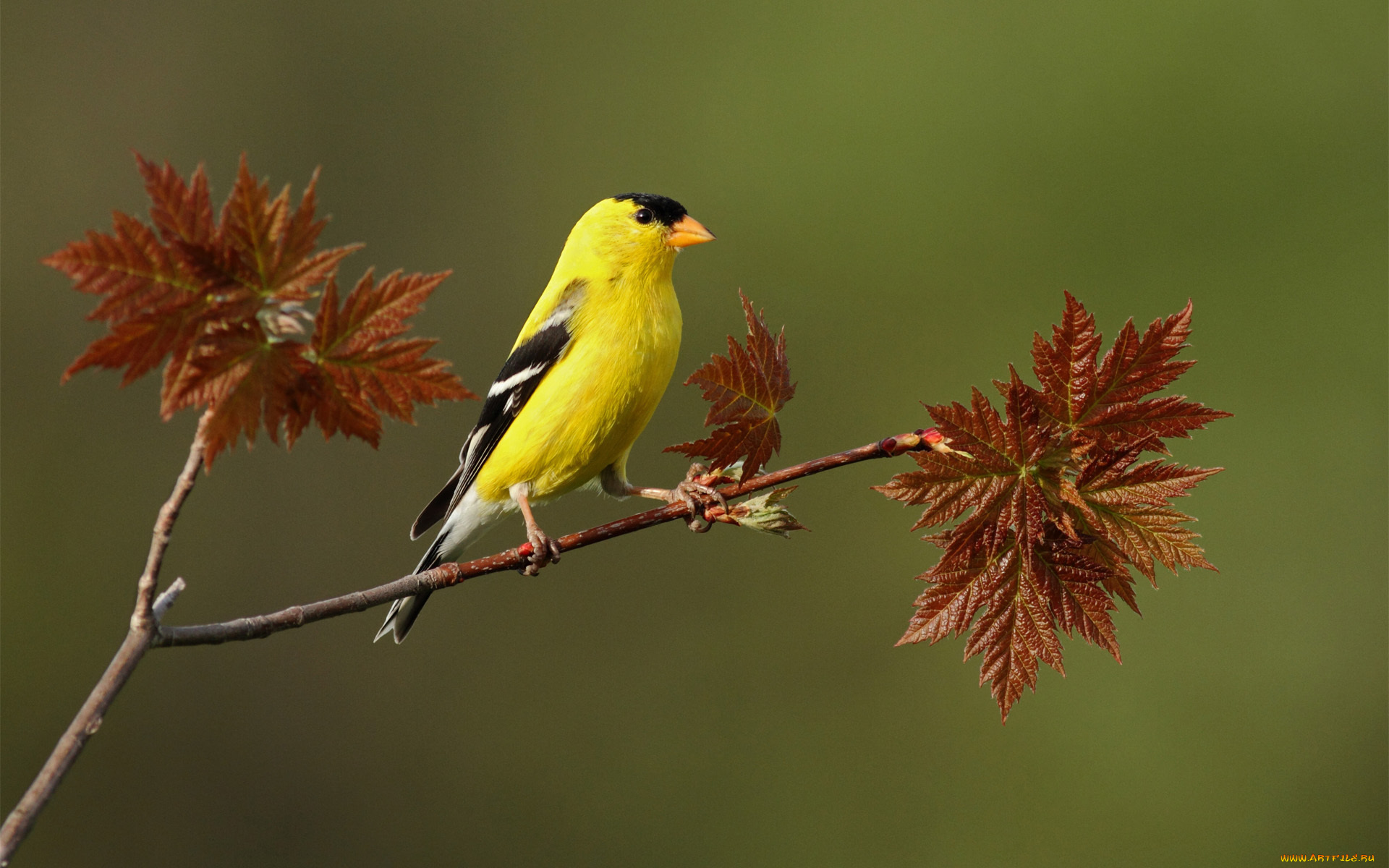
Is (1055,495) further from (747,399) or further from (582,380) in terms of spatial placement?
(582,380)

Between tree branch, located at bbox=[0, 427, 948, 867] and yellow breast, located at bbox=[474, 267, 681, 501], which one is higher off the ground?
yellow breast, located at bbox=[474, 267, 681, 501]

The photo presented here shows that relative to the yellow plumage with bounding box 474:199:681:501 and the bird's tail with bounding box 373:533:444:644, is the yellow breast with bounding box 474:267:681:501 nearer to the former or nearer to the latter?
the yellow plumage with bounding box 474:199:681:501

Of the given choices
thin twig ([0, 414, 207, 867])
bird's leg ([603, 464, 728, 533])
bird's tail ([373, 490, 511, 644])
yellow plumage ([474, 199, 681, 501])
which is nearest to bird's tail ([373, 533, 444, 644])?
bird's tail ([373, 490, 511, 644])

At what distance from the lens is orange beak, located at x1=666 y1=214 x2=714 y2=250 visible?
2.65 meters

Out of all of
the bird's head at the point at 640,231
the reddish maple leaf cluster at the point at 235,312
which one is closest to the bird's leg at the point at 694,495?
the reddish maple leaf cluster at the point at 235,312

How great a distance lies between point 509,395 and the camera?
264 centimetres

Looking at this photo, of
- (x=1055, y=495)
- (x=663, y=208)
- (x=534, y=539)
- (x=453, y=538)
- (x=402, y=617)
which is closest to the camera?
(x=1055, y=495)

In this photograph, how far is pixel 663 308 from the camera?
2521 mm

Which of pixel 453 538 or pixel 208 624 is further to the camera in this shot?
pixel 453 538

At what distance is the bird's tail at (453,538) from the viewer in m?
2.46

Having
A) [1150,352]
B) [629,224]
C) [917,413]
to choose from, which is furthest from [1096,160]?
[1150,352]

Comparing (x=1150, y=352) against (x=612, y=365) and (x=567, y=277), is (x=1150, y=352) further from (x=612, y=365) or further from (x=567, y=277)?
(x=567, y=277)

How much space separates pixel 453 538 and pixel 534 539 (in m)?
0.73

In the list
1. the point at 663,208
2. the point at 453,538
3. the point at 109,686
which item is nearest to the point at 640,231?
the point at 663,208
